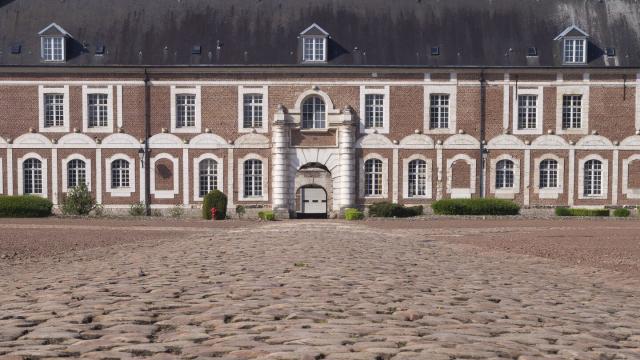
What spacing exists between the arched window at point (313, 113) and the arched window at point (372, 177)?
3.04 metres

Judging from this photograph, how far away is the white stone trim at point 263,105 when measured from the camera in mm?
34250

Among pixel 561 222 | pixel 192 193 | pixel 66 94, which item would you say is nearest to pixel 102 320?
pixel 561 222

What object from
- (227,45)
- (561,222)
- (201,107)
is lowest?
(561,222)

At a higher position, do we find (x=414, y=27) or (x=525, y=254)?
(x=414, y=27)

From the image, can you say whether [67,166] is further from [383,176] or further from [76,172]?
[383,176]

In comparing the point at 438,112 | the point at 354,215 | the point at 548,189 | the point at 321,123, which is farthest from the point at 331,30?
the point at 548,189

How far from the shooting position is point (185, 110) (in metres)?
34.5

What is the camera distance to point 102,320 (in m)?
5.48

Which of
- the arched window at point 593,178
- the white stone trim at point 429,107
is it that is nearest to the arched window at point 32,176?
the white stone trim at point 429,107

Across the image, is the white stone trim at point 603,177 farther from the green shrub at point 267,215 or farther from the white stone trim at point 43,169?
the white stone trim at point 43,169

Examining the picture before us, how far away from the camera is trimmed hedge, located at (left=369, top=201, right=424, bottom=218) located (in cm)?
3095

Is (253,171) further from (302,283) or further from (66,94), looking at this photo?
(302,283)

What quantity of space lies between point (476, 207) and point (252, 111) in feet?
39.3

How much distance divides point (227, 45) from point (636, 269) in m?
26.9
